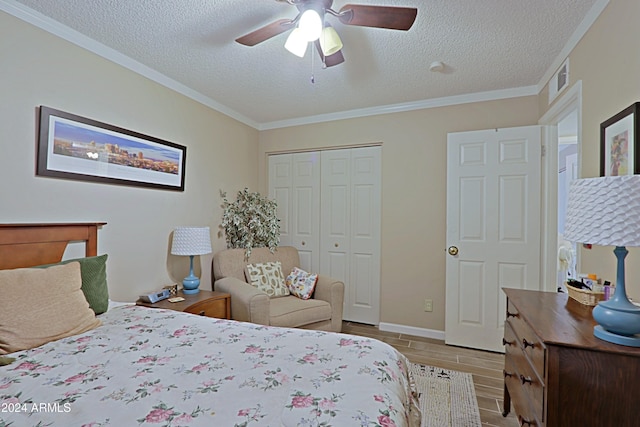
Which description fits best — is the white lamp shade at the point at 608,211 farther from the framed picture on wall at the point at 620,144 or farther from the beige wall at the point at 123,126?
the beige wall at the point at 123,126

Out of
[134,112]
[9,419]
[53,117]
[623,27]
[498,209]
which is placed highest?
[623,27]

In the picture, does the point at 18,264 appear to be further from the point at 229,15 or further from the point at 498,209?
the point at 498,209

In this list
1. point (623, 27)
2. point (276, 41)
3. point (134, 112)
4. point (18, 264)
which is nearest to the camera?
point (623, 27)

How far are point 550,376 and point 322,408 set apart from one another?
30.9 inches

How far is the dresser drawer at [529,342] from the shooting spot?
3.73 feet

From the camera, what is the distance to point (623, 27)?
1.49 m

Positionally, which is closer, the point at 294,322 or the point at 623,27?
the point at 623,27

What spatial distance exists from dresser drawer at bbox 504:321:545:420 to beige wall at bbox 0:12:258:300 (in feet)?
8.61

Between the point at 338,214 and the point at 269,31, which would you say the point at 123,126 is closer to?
the point at 269,31

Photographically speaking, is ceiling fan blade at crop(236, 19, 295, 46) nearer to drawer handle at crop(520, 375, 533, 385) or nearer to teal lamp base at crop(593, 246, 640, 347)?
teal lamp base at crop(593, 246, 640, 347)

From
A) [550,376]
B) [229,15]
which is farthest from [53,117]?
[550,376]

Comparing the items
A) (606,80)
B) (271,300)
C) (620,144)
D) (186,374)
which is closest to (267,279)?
(271,300)

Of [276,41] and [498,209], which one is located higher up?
[276,41]

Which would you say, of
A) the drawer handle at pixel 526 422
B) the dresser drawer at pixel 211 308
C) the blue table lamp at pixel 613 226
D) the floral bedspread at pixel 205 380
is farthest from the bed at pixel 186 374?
the blue table lamp at pixel 613 226
